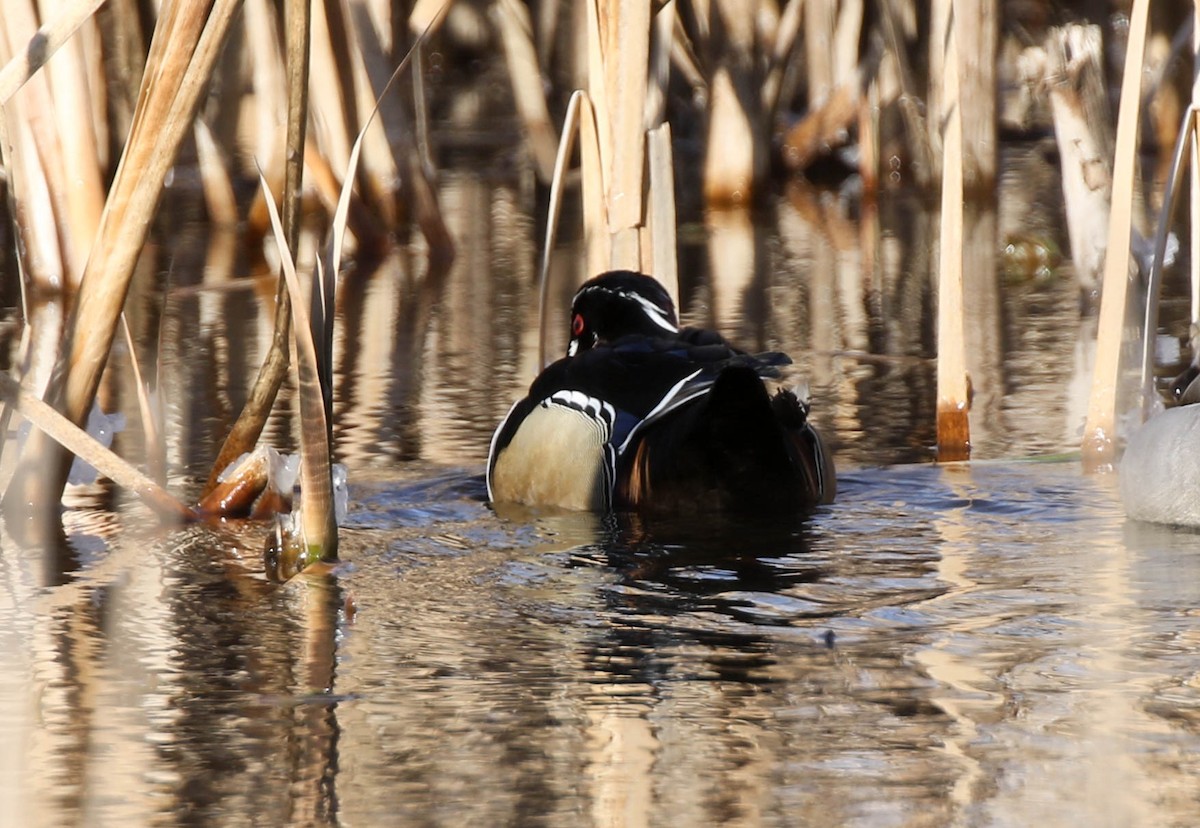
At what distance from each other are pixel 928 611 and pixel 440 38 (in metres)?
10.2

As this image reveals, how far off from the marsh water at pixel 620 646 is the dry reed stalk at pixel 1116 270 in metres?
0.09

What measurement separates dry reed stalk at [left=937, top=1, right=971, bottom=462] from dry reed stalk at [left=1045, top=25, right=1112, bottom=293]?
3.72 ft

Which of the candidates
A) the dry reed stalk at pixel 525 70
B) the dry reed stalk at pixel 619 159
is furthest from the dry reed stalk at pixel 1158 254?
the dry reed stalk at pixel 525 70

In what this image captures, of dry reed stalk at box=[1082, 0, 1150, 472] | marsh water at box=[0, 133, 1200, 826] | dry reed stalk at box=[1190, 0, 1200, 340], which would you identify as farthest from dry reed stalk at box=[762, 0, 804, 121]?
dry reed stalk at box=[1082, 0, 1150, 472]

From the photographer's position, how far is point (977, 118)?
33.6 ft

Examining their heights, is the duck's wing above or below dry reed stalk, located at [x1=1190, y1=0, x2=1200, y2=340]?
below

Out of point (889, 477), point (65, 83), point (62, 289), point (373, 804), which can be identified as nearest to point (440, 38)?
point (62, 289)

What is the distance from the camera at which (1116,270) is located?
471 centimetres

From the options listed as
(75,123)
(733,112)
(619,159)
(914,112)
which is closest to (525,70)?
(733,112)

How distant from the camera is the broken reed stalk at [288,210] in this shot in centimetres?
389

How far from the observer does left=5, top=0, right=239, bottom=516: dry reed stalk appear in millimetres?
3994

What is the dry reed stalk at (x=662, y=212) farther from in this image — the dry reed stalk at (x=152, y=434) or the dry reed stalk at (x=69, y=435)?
the dry reed stalk at (x=69, y=435)

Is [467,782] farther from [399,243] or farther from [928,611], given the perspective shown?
[399,243]

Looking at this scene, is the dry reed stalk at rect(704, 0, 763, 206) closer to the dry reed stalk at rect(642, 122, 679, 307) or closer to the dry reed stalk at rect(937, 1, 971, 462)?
the dry reed stalk at rect(642, 122, 679, 307)
